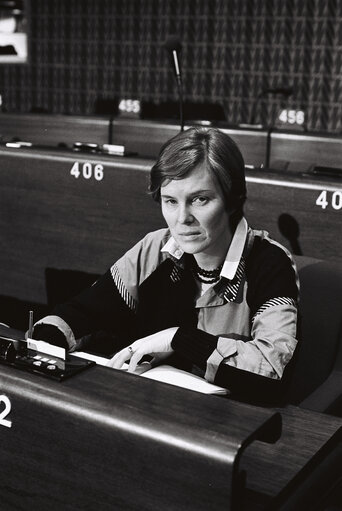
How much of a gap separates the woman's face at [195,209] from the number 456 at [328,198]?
89 cm

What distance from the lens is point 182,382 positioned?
1.35 metres

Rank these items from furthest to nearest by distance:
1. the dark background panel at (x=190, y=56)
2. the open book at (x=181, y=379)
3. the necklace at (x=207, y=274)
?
the dark background panel at (x=190, y=56)
the necklace at (x=207, y=274)
the open book at (x=181, y=379)

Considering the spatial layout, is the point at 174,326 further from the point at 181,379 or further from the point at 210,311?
the point at 181,379

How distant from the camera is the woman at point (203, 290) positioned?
1450 millimetres

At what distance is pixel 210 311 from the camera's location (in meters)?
1.64

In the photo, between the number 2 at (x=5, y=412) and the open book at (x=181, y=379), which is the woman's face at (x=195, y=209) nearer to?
the open book at (x=181, y=379)

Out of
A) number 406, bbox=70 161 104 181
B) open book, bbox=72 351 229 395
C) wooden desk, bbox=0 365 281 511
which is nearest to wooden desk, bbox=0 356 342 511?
wooden desk, bbox=0 365 281 511

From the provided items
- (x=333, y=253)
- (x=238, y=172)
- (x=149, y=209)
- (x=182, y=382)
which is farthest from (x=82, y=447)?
(x=149, y=209)

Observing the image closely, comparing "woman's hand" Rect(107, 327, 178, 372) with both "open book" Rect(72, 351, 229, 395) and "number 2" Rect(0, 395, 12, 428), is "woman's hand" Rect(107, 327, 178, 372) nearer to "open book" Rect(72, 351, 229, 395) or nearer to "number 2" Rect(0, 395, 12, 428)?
"open book" Rect(72, 351, 229, 395)

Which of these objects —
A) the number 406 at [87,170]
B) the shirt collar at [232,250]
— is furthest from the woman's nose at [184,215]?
the number 406 at [87,170]

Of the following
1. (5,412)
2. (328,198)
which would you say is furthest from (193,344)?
(328,198)

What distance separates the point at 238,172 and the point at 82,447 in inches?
34.0

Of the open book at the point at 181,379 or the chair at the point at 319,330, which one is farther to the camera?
the chair at the point at 319,330

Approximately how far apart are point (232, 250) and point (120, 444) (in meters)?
0.85
